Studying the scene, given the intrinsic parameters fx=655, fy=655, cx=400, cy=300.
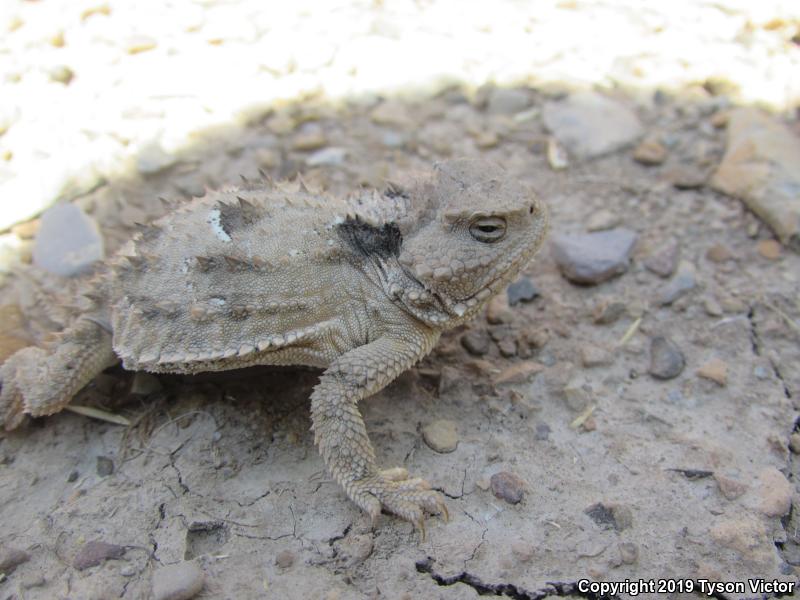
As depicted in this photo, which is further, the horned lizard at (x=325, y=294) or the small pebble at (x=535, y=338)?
the small pebble at (x=535, y=338)

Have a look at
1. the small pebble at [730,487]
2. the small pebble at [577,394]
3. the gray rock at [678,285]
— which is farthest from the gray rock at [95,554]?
the gray rock at [678,285]

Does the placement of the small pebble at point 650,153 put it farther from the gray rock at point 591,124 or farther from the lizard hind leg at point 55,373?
the lizard hind leg at point 55,373

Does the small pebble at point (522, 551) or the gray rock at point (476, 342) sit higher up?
the small pebble at point (522, 551)

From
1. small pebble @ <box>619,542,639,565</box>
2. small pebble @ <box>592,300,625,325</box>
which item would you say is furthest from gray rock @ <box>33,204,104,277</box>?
small pebble @ <box>619,542,639,565</box>

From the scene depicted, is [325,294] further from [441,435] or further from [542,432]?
[542,432]

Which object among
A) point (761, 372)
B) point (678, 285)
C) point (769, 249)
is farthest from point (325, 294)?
point (769, 249)

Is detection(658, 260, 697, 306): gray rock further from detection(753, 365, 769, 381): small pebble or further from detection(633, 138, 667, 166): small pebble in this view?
detection(633, 138, 667, 166): small pebble

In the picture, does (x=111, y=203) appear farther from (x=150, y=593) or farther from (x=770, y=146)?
(x=770, y=146)
